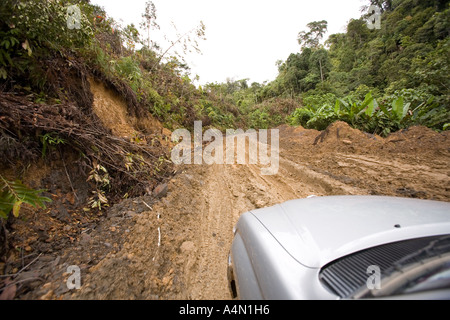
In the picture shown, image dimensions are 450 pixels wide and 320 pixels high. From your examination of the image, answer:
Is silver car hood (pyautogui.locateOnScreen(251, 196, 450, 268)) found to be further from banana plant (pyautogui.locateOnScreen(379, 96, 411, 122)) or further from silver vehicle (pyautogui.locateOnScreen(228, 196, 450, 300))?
banana plant (pyautogui.locateOnScreen(379, 96, 411, 122))

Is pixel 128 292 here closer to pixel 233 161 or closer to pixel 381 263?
pixel 381 263

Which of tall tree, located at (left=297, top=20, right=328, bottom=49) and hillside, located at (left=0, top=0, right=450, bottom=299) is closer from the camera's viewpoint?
hillside, located at (left=0, top=0, right=450, bottom=299)

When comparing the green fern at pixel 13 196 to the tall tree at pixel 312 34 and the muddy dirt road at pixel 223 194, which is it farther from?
the tall tree at pixel 312 34

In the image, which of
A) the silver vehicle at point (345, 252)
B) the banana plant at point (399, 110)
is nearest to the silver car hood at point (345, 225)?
the silver vehicle at point (345, 252)

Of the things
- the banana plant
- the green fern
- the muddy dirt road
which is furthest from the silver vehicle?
the banana plant

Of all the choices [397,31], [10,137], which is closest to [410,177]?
[10,137]

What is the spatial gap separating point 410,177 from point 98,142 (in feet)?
14.5

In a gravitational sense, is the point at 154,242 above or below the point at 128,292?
above

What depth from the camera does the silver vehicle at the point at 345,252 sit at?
0.64m

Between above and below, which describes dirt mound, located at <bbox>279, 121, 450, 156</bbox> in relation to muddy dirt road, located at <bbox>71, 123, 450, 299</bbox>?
above

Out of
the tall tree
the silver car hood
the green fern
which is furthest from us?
the tall tree

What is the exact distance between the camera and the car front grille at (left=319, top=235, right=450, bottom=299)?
672mm

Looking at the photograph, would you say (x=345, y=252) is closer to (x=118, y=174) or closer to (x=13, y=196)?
(x=13, y=196)

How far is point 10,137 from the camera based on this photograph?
1530mm
